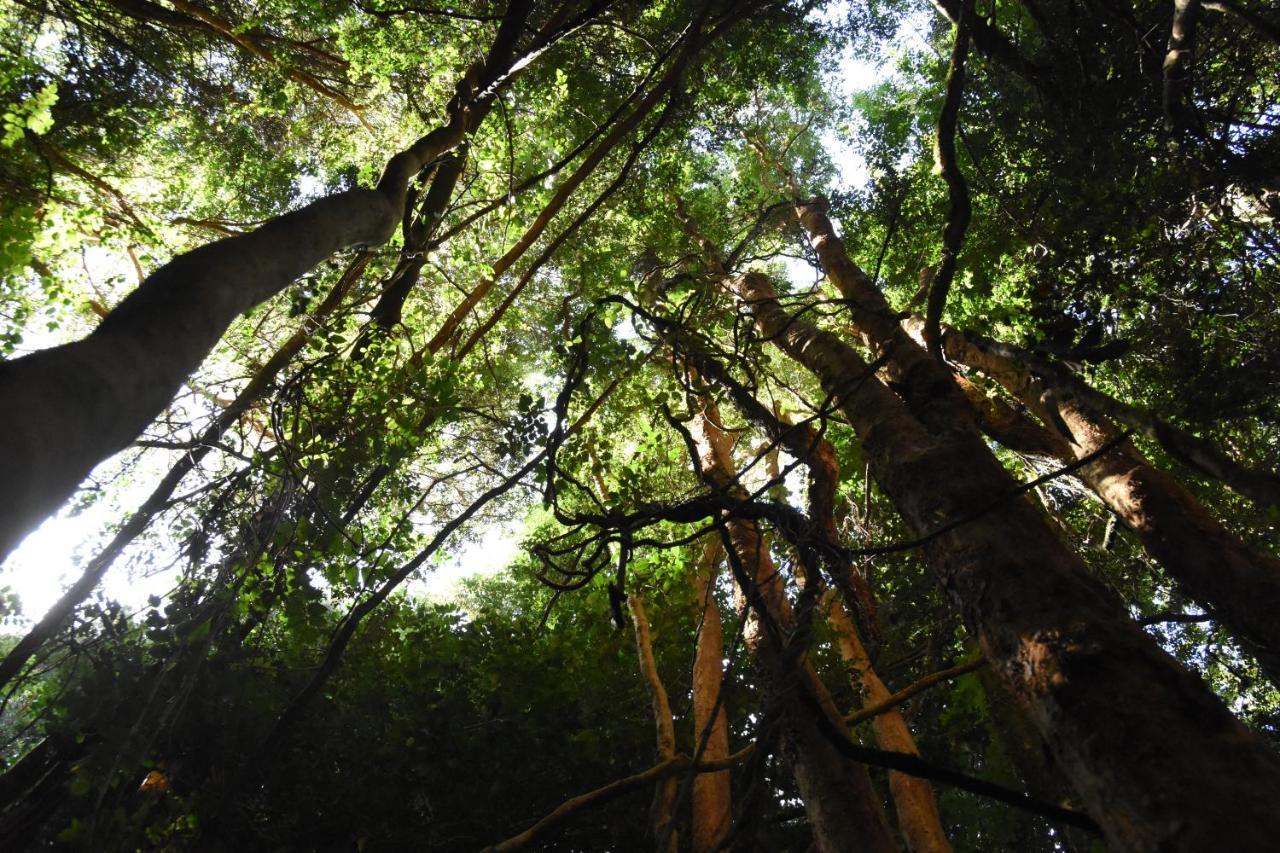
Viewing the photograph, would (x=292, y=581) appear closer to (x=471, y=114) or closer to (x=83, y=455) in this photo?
(x=83, y=455)

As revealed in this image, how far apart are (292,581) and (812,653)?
14.1 ft

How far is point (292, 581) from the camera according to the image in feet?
13.0

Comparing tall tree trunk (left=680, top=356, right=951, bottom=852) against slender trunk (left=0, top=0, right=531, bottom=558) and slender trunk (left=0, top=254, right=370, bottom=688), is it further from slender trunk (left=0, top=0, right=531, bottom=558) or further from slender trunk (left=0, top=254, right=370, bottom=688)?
slender trunk (left=0, top=254, right=370, bottom=688)

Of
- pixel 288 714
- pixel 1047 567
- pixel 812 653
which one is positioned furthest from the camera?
pixel 812 653

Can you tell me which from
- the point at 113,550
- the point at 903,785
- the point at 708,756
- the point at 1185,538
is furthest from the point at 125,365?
the point at 903,785

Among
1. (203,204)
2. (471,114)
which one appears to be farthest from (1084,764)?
(203,204)

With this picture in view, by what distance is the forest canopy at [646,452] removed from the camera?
6.33 ft

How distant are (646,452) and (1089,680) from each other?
144 inches

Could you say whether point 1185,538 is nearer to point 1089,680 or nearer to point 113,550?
point 1089,680

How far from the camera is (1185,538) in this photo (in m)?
4.31

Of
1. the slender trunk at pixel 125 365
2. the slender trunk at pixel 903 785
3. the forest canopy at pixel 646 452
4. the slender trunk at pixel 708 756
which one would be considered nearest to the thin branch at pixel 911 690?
the forest canopy at pixel 646 452

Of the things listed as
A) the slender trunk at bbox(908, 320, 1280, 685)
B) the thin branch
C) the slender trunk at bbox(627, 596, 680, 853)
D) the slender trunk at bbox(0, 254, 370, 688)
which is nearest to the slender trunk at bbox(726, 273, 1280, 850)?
the thin branch

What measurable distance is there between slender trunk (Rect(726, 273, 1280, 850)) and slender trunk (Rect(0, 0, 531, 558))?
89.7 inches

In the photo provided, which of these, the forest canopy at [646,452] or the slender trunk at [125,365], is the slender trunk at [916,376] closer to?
the forest canopy at [646,452]
